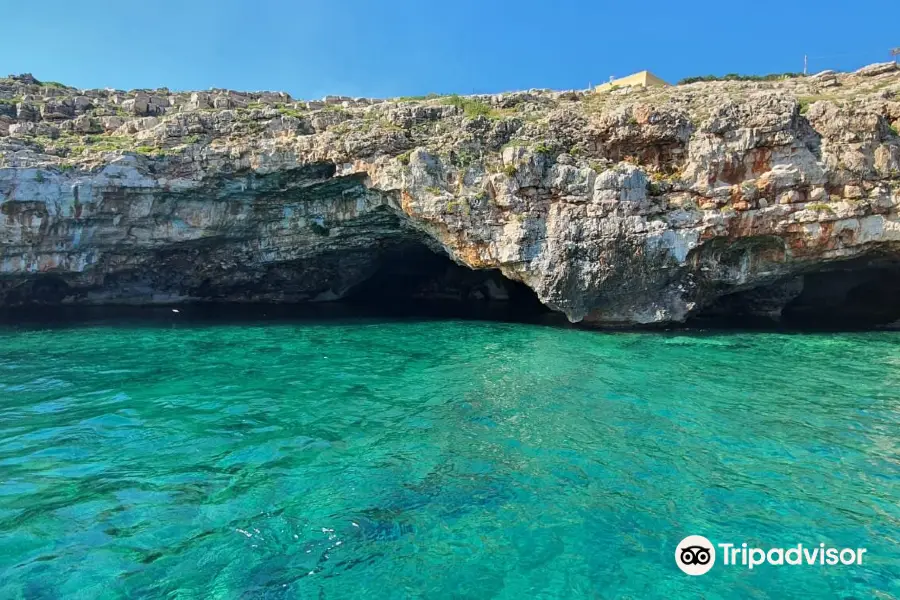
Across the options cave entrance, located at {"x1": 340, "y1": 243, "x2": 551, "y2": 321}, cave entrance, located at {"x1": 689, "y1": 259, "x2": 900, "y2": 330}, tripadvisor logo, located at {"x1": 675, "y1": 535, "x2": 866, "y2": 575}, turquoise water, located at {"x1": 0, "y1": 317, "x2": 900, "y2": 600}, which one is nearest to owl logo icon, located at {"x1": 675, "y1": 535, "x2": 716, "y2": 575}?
tripadvisor logo, located at {"x1": 675, "y1": 535, "x2": 866, "y2": 575}

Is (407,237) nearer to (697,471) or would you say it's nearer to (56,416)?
(56,416)

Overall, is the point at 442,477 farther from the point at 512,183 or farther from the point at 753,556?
the point at 512,183

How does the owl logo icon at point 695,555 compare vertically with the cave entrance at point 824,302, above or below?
below

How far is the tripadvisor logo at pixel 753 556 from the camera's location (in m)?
4.99

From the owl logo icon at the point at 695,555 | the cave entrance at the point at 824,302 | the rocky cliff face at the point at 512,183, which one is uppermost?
the rocky cliff face at the point at 512,183

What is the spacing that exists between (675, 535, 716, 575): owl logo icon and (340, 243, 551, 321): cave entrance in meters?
21.1

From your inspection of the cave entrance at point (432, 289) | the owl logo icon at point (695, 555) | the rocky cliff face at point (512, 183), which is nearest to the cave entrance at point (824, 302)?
the rocky cliff face at point (512, 183)

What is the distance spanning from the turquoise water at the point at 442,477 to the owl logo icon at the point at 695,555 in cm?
11

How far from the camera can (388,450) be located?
7754mm

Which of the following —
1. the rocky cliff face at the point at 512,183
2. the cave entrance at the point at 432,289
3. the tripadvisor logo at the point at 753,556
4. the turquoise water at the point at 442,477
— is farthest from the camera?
the cave entrance at the point at 432,289

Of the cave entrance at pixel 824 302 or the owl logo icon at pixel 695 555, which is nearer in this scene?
the owl logo icon at pixel 695 555

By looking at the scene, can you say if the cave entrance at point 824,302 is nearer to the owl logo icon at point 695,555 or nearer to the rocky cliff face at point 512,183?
the rocky cliff face at point 512,183

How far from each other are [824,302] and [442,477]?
94.2 feet

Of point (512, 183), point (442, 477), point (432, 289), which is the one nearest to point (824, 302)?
point (512, 183)
